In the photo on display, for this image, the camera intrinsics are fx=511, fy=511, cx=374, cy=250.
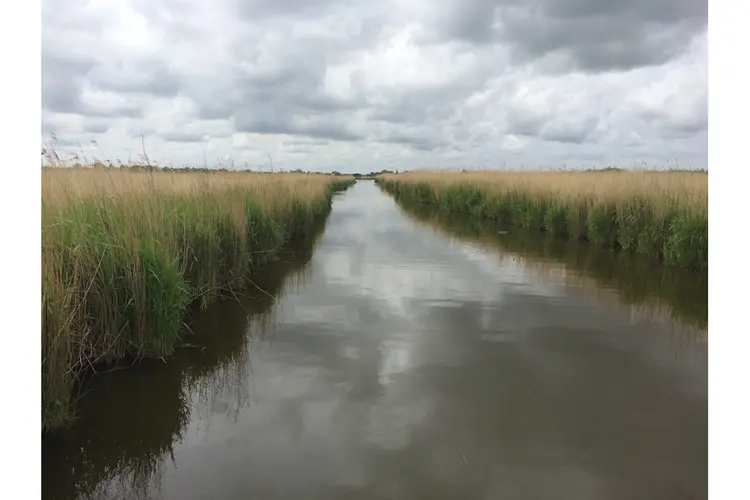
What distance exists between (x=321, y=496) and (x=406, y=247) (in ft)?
24.0

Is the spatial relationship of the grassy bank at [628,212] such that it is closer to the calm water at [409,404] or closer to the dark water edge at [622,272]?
the dark water edge at [622,272]

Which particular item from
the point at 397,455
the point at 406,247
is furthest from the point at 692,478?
the point at 406,247

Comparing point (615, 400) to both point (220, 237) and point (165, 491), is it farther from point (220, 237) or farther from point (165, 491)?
point (220, 237)

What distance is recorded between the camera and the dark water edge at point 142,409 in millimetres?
2324

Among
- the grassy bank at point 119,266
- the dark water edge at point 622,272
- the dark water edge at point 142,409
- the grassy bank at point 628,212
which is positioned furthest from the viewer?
the grassy bank at point 628,212

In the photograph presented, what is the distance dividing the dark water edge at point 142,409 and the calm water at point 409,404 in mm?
12

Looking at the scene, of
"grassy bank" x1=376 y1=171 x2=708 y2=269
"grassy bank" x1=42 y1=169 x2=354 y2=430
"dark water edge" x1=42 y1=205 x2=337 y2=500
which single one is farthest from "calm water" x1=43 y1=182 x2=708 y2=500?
"grassy bank" x1=376 y1=171 x2=708 y2=269

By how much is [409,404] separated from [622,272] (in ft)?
17.1

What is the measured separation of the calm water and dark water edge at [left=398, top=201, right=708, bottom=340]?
9cm

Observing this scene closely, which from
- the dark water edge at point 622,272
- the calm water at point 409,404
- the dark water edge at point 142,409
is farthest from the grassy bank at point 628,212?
the dark water edge at point 142,409

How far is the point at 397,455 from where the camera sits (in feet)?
8.32

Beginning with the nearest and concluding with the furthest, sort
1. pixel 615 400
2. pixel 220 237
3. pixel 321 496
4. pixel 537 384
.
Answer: pixel 321 496
pixel 615 400
pixel 537 384
pixel 220 237

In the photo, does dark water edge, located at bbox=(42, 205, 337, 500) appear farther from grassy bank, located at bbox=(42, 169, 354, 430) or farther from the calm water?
grassy bank, located at bbox=(42, 169, 354, 430)

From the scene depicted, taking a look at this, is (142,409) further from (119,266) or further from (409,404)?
(409,404)
